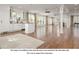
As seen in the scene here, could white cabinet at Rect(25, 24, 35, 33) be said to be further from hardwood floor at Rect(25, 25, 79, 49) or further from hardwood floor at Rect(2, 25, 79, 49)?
hardwood floor at Rect(25, 25, 79, 49)

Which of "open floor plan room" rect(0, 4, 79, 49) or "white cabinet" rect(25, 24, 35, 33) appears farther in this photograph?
"white cabinet" rect(25, 24, 35, 33)

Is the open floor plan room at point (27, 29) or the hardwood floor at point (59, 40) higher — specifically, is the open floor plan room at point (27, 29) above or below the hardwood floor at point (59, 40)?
above

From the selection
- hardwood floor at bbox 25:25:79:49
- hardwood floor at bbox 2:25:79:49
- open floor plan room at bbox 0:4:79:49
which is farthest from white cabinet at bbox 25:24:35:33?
hardwood floor at bbox 25:25:79:49

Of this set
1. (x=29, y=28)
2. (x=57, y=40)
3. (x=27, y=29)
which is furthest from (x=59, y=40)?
(x=27, y=29)

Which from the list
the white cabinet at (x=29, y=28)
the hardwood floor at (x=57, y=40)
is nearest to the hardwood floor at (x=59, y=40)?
the hardwood floor at (x=57, y=40)

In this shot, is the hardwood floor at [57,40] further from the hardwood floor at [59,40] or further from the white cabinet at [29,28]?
the white cabinet at [29,28]

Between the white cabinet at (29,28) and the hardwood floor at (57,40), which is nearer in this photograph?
the hardwood floor at (57,40)

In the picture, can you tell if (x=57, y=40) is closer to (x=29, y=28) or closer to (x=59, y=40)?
(x=59, y=40)

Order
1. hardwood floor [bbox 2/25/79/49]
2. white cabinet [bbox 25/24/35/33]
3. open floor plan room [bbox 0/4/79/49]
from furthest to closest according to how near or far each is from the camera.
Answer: white cabinet [bbox 25/24/35/33] → hardwood floor [bbox 2/25/79/49] → open floor plan room [bbox 0/4/79/49]

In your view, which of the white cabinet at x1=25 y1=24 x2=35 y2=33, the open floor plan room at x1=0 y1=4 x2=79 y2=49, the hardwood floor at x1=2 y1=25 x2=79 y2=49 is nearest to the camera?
the open floor plan room at x1=0 y1=4 x2=79 y2=49
